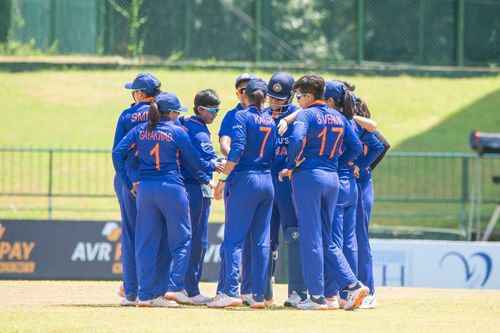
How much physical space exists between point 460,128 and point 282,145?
48.4ft

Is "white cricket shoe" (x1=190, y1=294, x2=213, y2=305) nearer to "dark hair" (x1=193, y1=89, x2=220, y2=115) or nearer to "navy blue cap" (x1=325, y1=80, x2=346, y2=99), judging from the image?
"dark hair" (x1=193, y1=89, x2=220, y2=115)

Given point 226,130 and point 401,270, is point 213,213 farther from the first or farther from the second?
point 226,130

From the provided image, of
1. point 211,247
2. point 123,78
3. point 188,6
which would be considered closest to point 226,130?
point 211,247

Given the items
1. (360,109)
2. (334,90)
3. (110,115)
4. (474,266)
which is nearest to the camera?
(334,90)

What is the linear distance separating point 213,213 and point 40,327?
10.9 metres

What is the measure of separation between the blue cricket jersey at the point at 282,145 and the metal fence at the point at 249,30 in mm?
16184

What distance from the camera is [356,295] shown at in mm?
10734

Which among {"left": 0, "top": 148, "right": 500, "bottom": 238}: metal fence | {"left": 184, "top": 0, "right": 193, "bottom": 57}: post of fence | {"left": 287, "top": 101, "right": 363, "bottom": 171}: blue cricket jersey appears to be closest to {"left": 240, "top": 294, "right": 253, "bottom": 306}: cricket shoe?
{"left": 287, "top": 101, "right": 363, "bottom": 171}: blue cricket jersey

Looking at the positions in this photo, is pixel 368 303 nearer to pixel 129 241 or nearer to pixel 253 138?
pixel 253 138

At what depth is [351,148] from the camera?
1099 cm

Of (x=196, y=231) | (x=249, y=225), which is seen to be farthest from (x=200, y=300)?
(x=249, y=225)

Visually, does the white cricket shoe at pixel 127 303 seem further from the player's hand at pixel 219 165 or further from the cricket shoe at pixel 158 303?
the player's hand at pixel 219 165

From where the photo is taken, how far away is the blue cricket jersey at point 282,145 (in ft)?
36.6

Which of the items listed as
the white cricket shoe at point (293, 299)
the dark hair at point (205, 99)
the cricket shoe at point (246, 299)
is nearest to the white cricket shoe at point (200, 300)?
the cricket shoe at point (246, 299)
